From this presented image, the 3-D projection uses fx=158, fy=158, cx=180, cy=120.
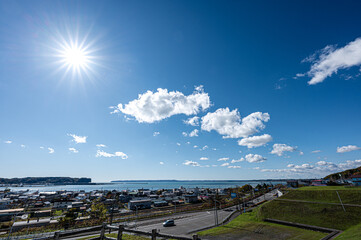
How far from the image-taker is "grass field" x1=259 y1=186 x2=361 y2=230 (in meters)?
29.0

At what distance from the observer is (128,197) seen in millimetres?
98938

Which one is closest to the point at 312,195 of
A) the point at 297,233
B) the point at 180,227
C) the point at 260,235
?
the point at 297,233

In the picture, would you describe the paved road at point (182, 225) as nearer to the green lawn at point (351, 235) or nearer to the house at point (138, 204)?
the green lawn at point (351, 235)

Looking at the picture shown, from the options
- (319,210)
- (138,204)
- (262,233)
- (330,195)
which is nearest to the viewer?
(262,233)

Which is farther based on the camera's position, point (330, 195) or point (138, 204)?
point (138, 204)

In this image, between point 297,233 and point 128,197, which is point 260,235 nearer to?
point 297,233

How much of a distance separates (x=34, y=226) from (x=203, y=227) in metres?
42.2

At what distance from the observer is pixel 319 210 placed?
109 ft

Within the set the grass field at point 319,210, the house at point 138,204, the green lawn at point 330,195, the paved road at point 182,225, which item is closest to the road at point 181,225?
the paved road at point 182,225

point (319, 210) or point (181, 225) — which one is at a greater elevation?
point (319, 210)

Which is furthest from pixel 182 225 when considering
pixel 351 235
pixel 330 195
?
pixel 330 195

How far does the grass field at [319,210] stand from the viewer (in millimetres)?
29034

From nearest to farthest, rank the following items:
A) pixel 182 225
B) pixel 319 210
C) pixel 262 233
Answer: pixel 262 233
pixel 319 210
pixel 182 225

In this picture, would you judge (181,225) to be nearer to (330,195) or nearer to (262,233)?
(262,233)
